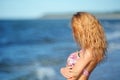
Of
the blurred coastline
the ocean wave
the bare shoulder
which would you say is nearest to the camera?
the bare shoulder

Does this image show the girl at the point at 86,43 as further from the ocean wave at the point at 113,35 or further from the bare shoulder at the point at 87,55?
the ocean wave at the point at 113,35

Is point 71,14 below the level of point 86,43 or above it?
above

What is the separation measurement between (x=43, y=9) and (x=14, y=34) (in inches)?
10.3

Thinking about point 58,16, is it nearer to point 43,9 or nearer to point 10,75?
point 43,9

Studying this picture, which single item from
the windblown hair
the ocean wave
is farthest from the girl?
the ocean wave

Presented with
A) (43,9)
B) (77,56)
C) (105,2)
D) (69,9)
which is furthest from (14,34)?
(77,56)

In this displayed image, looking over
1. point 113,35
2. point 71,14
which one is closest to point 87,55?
point 71,14

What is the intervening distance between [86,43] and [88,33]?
4 cm

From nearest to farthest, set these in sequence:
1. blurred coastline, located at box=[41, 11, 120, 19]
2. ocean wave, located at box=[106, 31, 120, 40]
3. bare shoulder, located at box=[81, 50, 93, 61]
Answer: bare shoulder, located at box=[81, 50, 93, 61] < blurred coastline, located at box=[41, 11, 120, 19] < ocean wave, located at box=[106, 31, 120, 40]

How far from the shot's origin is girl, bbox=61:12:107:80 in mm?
1330

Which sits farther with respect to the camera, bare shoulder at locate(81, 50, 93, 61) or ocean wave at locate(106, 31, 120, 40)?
ocean wave at locate(106, 31, 120, 40)

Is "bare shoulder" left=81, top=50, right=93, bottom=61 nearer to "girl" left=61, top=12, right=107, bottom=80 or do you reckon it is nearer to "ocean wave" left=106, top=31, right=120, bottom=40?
"girl" left=61, top=12, right=107, bottom=80

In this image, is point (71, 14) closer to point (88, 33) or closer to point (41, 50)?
point (41, 50)

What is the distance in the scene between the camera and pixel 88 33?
1.35 m
